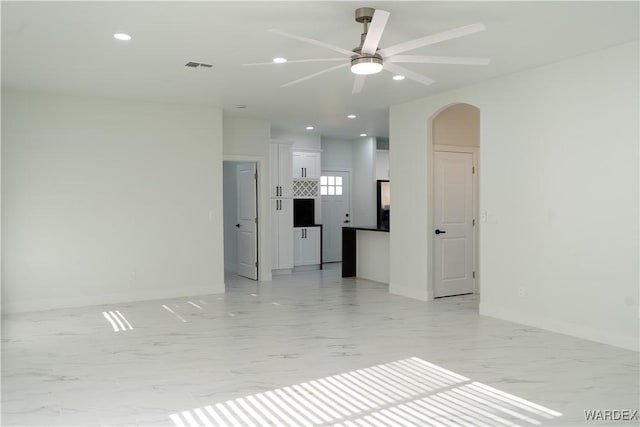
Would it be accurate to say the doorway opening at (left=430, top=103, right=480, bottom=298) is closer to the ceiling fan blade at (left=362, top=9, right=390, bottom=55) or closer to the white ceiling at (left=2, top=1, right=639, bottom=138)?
the white ceiling at (left=2, top=1, right=639, bottom=138)

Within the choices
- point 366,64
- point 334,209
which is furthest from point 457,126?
point 334,209

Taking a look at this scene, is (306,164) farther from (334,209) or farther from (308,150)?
(334,209)

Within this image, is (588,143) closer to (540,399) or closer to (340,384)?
(540,399)

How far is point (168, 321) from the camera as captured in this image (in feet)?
17.7

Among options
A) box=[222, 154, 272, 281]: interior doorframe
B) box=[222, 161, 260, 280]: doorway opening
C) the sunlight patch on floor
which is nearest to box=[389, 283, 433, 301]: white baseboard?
box=[222, 154, 272, 281]: interior doorframe

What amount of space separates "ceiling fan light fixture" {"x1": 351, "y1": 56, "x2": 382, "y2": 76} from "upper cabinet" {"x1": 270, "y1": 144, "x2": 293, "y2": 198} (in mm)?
5375

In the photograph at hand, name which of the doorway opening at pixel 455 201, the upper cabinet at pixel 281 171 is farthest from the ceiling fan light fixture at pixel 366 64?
the upper cabinet at pixel 281 171

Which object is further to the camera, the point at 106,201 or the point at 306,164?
the point at 306,164

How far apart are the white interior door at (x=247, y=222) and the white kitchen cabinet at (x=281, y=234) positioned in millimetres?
514

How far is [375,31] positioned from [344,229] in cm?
550

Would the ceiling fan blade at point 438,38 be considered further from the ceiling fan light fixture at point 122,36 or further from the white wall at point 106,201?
the white wall at point 106,201

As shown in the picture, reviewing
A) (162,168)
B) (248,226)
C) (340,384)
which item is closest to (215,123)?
(162,168)

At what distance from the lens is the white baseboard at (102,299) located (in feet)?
19.3

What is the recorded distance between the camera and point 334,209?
10.6 metres
